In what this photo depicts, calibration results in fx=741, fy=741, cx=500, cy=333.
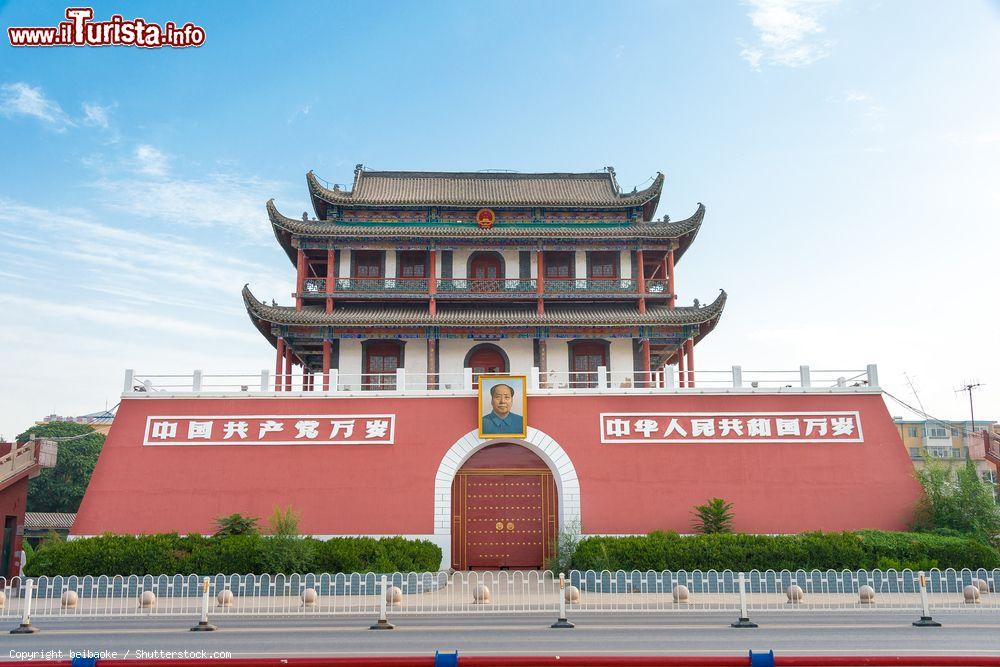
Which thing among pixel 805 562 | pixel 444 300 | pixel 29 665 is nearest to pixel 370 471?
pixel 444 300

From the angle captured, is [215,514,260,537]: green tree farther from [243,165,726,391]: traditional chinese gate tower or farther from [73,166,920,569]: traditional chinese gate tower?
[243,165,726,391]: traditional chinese gate tower

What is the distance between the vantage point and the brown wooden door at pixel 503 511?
19.0m

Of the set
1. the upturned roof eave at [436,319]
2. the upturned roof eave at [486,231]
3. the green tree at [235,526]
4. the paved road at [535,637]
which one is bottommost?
the paved road at [535,637]

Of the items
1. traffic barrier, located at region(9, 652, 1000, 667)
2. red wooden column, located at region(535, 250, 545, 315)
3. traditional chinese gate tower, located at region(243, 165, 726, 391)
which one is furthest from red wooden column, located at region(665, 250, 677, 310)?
traffic barrier, located at region(9, 652, 1000, 667)

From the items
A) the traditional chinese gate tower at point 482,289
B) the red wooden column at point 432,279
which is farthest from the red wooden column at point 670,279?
the red wooden column at point 432,279

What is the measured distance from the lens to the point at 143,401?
19547mm

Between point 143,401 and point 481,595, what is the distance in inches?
445

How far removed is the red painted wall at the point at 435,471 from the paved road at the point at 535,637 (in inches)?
249

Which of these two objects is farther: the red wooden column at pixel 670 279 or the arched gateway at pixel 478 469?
the red wooden column at pixel 670 279

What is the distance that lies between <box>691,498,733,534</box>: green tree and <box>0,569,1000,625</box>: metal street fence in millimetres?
1988

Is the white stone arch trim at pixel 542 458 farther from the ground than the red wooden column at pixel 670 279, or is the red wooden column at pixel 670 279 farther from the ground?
the red wooden column at pixel 670 279

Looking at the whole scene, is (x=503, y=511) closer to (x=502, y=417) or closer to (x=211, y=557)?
(x=502, y=417)

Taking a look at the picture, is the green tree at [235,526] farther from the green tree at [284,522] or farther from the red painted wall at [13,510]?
the red painted wall at [13,510]

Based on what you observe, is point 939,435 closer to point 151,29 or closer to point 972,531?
point 972,531
